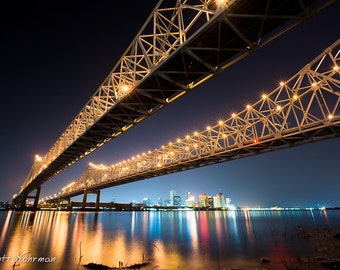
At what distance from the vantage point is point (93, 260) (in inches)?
460

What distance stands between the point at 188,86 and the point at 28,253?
15749 millimetres

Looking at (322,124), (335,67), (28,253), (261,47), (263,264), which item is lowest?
(263,264)

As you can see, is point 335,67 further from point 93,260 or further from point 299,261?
point 93,260

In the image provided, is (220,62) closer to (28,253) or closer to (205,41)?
(205,41)

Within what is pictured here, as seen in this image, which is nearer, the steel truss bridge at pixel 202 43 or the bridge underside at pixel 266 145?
the steel truss bridge at pixel 202 43

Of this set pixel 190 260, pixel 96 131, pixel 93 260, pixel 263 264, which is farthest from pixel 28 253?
pixel 263 264

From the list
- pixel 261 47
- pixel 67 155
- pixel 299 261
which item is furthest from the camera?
pixel 67 155

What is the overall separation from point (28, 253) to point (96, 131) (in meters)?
12.9

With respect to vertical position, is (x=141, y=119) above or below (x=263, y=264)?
above

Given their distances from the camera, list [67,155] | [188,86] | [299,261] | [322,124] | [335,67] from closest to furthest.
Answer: [299,261] → [188,86] → [335,67] → [322,124] → [67,155]

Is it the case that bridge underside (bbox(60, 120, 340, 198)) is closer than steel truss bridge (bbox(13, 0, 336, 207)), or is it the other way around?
steel truss bridge (bbox(13, 0, 336, 207))

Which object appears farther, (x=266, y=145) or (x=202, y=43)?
(x=266, y=145)

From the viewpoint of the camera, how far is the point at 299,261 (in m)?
12.4

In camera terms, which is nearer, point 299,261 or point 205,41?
point 205,41
